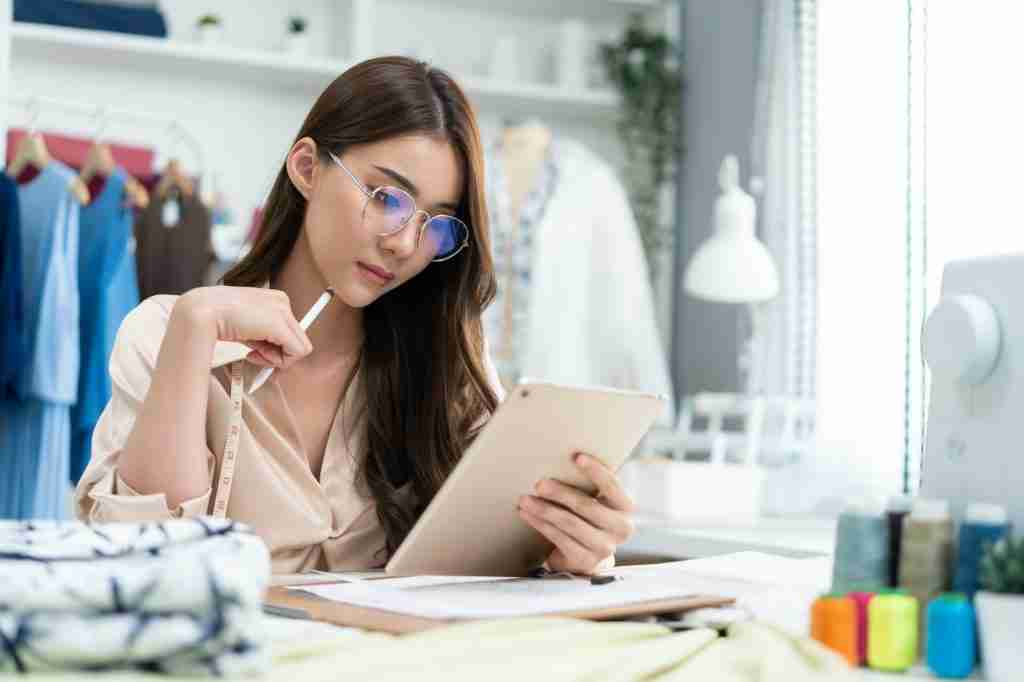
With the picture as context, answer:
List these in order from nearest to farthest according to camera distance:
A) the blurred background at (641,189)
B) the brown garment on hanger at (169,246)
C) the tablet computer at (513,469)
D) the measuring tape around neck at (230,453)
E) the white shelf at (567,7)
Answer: the tablet computer at (513,469) < the measuring tape around neck at (230,453) < the blurred background at (641,189) < the brown garment on hanger at (169,246) < the white shelf at (567,7)

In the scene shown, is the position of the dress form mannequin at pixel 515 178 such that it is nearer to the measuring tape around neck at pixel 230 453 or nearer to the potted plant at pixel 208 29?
the potted plant at pixel 208 29

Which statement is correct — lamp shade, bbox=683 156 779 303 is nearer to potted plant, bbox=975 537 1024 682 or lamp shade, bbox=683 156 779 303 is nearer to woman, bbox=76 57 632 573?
woman, bbox=76 57 632 573

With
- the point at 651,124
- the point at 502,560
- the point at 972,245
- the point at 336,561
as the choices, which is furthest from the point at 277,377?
the point at 651,124

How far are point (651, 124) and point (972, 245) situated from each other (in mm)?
1766

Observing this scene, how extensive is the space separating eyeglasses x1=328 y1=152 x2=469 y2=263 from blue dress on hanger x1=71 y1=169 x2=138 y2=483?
1.78 m

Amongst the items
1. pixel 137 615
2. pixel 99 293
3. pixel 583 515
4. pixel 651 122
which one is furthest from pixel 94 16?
pixel 137 615

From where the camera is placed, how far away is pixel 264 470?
5.24 ft

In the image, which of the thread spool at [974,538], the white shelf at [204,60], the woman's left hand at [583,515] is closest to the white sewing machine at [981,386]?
the thread spool at [974,538]

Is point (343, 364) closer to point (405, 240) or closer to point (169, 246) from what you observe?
point (405, 240)

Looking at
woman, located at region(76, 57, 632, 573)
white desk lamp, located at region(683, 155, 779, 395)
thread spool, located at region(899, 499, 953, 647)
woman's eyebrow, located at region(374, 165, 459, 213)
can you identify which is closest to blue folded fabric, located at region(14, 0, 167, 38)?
white desk lamp, located at region(683, 155, 779, 395)

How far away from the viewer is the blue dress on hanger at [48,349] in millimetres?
3094

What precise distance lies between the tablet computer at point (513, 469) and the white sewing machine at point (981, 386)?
268mm

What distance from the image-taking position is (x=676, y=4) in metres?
4.42

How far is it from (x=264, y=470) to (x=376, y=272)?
287mm
